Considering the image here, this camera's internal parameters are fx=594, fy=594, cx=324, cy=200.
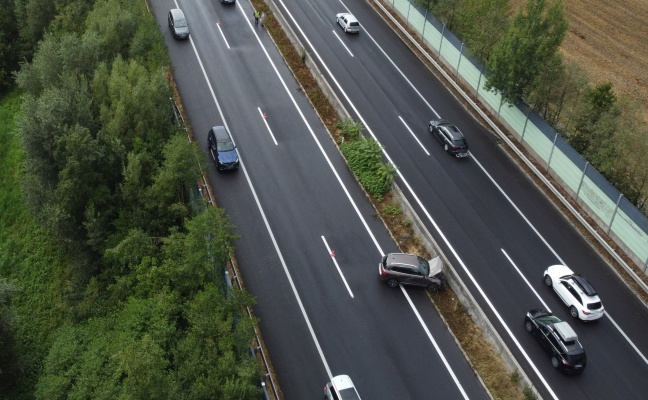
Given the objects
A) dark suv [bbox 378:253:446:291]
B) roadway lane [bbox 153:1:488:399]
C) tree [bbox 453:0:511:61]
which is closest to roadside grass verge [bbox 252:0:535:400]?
roadway lane [bbox 153:1:488:399]

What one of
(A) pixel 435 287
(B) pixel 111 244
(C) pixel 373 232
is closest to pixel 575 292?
(A) pixel 435 287

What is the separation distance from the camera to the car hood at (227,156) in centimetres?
3778

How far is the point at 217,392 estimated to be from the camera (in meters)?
23.1

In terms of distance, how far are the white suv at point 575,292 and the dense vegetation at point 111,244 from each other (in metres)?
16.4

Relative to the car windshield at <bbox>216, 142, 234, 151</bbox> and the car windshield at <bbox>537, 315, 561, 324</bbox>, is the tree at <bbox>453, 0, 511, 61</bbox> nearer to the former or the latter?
the car windshield at <bbox>216, 142, 234, 151</bbox>

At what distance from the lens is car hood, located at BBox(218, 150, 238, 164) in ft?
124

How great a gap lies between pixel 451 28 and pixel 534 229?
22078 mm

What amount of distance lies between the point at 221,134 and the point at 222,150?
1394mm

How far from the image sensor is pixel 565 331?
2808 cm

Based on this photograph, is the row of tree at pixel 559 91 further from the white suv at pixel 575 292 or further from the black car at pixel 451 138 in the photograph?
the white suv at pixel 575 292

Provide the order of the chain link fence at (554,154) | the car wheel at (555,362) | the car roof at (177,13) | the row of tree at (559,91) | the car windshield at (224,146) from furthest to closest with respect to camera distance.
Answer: the car roof at (177,13)
the car windshield at (224,146)
the row of tree at (559,91)
the chain link fence at (554,154)
the car wheel at (555,362)

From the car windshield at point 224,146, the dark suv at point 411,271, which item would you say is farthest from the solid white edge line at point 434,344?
the car windshield at point 224,146

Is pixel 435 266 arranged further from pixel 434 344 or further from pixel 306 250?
pixel 306 250

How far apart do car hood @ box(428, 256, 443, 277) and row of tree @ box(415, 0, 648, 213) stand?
12028mm
